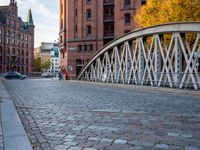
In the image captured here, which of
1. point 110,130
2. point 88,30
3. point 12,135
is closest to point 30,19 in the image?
point 88,30

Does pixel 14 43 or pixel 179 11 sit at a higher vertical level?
pixel 14 43

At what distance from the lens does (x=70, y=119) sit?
28.8ft

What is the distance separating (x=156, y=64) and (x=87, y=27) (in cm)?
3915

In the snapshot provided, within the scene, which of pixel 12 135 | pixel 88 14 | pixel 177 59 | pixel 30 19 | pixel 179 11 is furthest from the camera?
pixel 30 19

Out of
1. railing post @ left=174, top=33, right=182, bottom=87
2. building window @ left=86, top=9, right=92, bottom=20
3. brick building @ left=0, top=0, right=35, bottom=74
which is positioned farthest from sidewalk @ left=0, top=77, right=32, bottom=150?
brick building @ left=0, top=0, right=35, bottom=74

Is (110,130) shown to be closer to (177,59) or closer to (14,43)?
(177,59)

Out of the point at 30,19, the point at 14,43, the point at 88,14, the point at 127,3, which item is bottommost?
the point at 14,43

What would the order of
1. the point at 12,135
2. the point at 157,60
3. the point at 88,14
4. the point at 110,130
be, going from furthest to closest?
the point at 88,14
the point at 157,60
the point at 110,130
the point at 12,135

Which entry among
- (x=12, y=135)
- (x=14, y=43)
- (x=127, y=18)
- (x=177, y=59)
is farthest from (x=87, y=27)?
(x=12, y=135)

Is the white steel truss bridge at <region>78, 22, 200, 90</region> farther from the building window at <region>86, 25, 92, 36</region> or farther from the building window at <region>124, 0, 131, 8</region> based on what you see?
the building window at <region>86, 25, 92, 36</region>

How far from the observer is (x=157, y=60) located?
25859 mm

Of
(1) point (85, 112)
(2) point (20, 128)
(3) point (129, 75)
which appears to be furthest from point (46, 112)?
(3) point (129, 75)

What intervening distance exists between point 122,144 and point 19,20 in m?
112

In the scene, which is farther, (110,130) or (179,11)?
(179,11)
